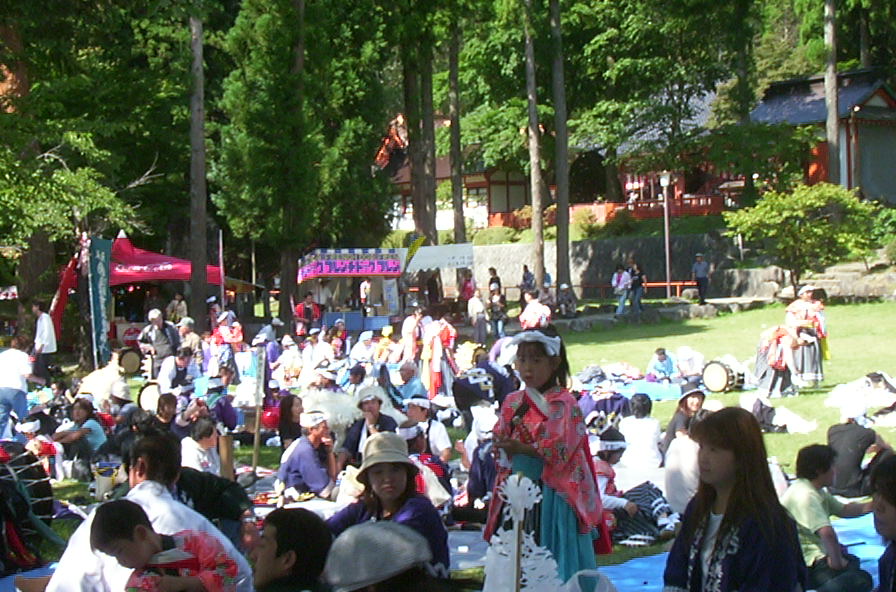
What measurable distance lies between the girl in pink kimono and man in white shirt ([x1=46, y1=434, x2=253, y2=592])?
1.31 meters

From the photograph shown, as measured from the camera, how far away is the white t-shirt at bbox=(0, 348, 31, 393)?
470 inches

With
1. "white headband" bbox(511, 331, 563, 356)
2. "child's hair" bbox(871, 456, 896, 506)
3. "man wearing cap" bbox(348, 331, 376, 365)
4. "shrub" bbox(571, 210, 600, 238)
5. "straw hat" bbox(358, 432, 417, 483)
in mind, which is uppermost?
"shrub" bbox(571, 210, 600, 238)

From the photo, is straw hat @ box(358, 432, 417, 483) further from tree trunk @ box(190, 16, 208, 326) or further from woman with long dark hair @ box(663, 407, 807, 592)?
tree trunk @ box(190, 16, 208, 326)

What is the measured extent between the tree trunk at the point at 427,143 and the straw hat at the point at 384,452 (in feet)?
86.6

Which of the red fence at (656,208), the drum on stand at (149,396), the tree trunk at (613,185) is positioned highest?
the tree trunk at (613,185)

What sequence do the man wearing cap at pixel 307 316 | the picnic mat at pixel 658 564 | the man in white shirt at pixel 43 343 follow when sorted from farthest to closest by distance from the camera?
1. the man wearing cap at pixel 307 316
2. the man in white shirt at pixel 43 343
3. the picnic mat at pixel 658 564

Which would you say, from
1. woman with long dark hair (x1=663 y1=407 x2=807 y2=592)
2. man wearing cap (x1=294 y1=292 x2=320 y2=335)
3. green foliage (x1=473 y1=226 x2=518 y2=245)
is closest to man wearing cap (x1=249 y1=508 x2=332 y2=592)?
woman with long dark hair (x1=663 y1=407 x2=807 y2=592)

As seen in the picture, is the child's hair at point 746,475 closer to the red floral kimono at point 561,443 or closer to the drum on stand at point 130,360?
the red floral kimono at point 561,443

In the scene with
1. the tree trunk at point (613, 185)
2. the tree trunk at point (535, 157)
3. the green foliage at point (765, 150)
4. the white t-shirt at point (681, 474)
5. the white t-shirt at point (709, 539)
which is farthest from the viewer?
the tree trunk at point (613, 185)

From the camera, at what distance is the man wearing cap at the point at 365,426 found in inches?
367

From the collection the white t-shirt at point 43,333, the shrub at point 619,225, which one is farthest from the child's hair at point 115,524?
the shrub at point 619,225

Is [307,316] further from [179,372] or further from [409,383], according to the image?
[409,383]

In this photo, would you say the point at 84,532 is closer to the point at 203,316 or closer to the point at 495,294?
the point at 203,316

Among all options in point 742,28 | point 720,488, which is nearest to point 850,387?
point 720,488
